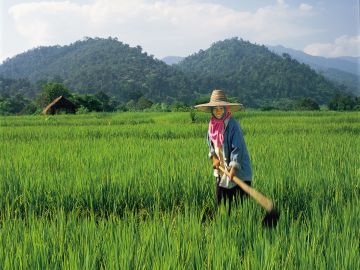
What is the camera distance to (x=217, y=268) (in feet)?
6.24

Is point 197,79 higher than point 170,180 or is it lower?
higher

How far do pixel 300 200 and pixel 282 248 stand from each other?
5.40 feet

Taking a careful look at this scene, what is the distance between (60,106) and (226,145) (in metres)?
36.1

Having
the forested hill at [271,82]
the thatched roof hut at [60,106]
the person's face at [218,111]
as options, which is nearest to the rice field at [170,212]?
the person's face at [218,111]

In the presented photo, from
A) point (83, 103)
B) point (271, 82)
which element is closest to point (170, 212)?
point (83, 103)

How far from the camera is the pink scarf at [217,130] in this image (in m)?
3.31

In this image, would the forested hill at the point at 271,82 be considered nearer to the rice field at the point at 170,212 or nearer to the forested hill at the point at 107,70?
the forested hill at the point at 107,70

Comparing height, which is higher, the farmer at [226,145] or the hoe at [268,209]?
the farmer at [226,145]

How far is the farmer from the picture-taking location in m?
3.24

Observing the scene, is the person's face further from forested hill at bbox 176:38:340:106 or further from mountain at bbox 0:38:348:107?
forested hill at bbox 176:38:340:106

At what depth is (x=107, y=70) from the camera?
310ft

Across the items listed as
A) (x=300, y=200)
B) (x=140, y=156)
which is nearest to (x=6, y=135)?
(x=140, y=156)

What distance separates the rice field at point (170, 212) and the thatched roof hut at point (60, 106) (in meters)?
31.2

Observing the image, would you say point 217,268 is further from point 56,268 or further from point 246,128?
point 246,128
